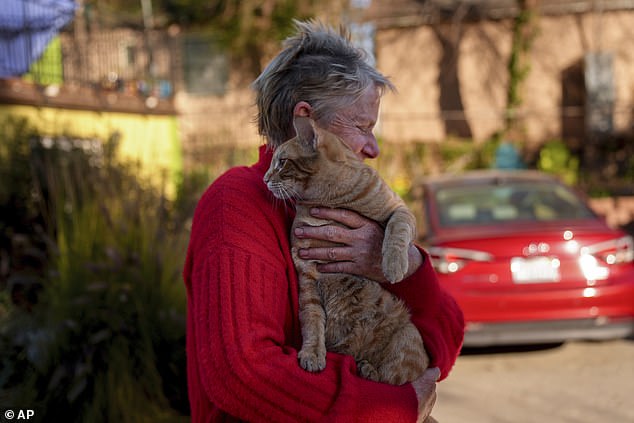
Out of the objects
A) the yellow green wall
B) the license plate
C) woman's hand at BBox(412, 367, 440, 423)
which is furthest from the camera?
the yellow green wall

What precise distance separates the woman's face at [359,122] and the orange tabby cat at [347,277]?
45mm

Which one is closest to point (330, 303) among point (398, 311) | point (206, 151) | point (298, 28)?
point (398, 311)

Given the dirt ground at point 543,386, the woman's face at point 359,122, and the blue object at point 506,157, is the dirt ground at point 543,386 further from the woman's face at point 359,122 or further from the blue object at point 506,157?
the blue object at point 506,157

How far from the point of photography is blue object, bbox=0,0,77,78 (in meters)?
10.7

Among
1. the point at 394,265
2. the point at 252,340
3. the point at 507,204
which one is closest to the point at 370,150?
the point at 394,265

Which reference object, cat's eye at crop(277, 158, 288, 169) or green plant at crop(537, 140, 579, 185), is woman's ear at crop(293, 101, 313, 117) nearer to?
cat's eye at crop(277, 158, 288, 169)

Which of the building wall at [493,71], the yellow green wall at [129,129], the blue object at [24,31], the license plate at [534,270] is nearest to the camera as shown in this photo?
the license plate at [534,270]

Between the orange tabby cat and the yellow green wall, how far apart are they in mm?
4090

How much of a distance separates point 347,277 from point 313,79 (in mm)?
601

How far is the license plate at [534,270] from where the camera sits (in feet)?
21.2

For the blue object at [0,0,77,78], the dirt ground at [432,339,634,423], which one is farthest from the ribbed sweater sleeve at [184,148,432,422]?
the blue object at [0,0,77,78]

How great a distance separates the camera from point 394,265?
7.09 ft

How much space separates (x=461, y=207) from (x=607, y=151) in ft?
46.7

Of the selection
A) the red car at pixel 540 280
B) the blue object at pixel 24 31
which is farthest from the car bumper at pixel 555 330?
the blue object at pixel 24 31
